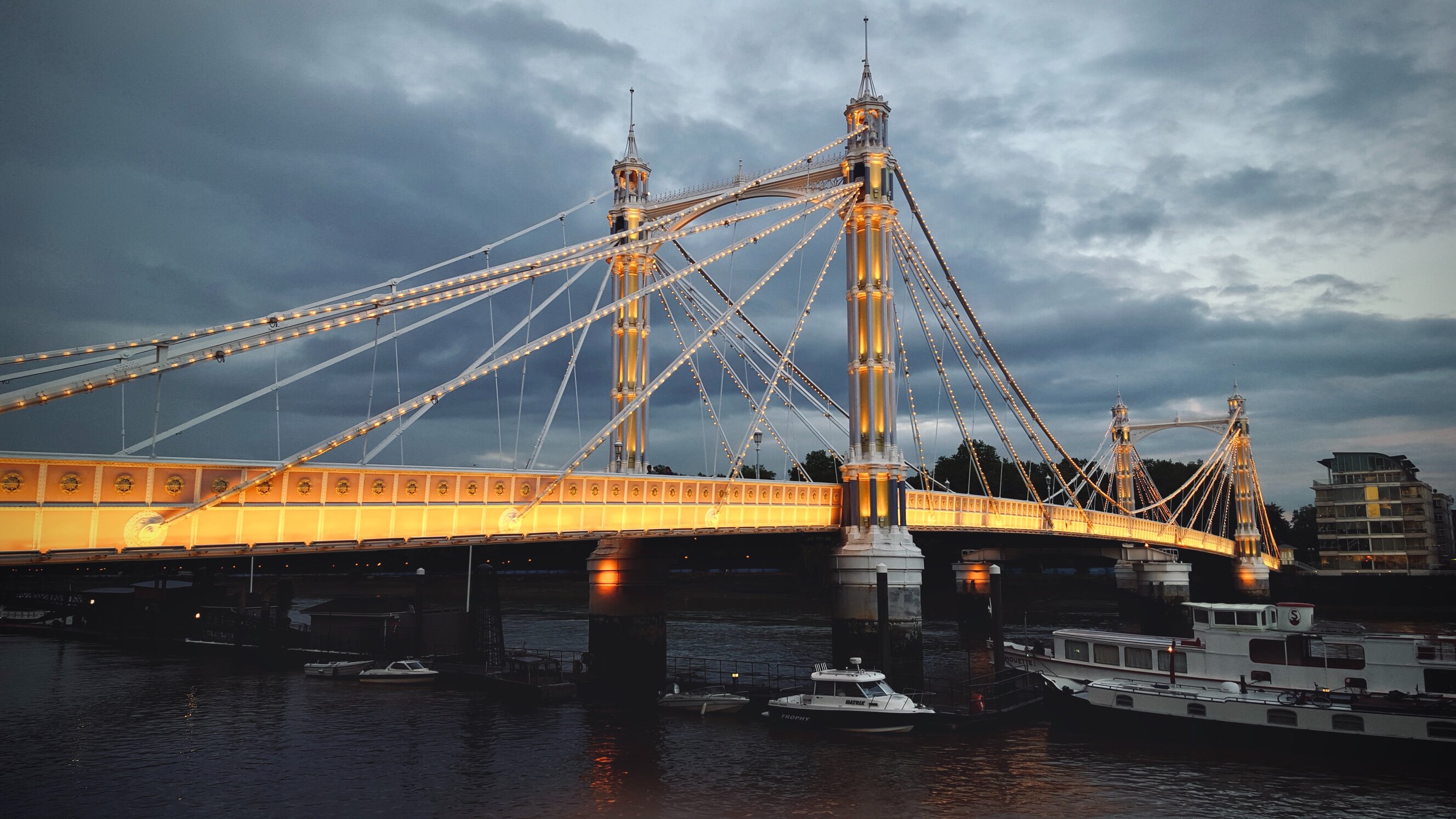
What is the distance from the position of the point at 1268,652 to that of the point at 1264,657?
24 cm

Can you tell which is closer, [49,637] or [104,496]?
[104,496]

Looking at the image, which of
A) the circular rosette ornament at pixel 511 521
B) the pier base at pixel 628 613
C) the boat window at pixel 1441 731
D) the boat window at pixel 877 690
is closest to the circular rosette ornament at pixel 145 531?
the circular rosette ornament at pixel 511 521

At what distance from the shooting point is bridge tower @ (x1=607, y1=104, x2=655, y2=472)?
46.1 metres

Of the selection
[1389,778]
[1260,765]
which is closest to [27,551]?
[1260,765]

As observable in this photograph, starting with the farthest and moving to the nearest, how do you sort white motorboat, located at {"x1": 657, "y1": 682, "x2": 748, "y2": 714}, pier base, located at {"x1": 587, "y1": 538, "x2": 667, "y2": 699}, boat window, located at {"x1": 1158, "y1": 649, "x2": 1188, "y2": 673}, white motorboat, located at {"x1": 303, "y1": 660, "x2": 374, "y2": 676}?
white motorboat, located at {"x1": 303, "y1": 660, "x2": 374, "y2": 676} < pier base, located at {"x1": 587, "y1": 538, "x2": 667, "y2": 699} < white motorboat, located at {"x1": 657, "y1": 682, "x2": 748, "y2": 714} < boat window, located at {"x1": 1158, "y1": 649, "x2": 1188, "y2": 673}

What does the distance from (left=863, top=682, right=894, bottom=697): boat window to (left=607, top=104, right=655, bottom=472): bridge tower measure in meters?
16.7

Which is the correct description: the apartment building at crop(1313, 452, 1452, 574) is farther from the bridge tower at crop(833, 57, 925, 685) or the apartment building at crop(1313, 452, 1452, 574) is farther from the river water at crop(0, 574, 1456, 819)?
the river water at crop(0, 574, 1456, 819)

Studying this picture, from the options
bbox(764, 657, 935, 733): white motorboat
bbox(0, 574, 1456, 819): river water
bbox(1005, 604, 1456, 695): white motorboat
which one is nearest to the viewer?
bbox(0, 574, 1456, 819): river water

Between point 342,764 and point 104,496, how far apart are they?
45.2 feet

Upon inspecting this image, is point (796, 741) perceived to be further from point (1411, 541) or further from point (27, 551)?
point (1411, 541)

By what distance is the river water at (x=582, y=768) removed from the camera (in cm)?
2511

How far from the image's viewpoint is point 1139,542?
79.2 meters

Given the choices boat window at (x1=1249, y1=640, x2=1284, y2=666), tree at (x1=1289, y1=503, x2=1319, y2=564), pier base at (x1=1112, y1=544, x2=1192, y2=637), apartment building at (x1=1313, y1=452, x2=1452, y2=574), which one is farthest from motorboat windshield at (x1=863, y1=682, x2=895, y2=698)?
tree at (x1=1289, y1=503, x2=1319, y2=564)

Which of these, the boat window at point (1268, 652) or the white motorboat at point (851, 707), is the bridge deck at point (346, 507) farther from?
the boat window at point (1268, 652)
